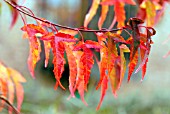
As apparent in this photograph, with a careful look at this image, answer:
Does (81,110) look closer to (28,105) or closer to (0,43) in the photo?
(28,105)

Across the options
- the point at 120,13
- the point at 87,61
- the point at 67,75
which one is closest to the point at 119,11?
the point at 120,13

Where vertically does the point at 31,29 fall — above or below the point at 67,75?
above

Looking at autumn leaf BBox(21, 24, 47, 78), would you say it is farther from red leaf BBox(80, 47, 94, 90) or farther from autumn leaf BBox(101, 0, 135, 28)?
autumn leaf BBox(101, 0, 135, 28)

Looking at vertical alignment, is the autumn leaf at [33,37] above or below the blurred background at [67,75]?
above

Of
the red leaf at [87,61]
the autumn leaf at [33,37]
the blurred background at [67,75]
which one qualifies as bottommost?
the blurred background at [67,75]

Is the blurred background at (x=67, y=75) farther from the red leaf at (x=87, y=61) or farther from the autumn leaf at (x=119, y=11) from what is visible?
the red leaf at (x=87, y=61)

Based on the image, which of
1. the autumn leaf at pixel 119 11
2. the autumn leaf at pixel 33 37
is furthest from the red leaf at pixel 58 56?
the autumn leaf at pixel 119 11

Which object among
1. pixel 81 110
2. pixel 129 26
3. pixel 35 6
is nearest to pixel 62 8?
pixel 35 6

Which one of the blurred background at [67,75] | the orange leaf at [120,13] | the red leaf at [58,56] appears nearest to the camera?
the red leaf at [58,56]

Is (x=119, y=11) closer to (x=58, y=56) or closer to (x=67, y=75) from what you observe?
(x=58, y=56)
